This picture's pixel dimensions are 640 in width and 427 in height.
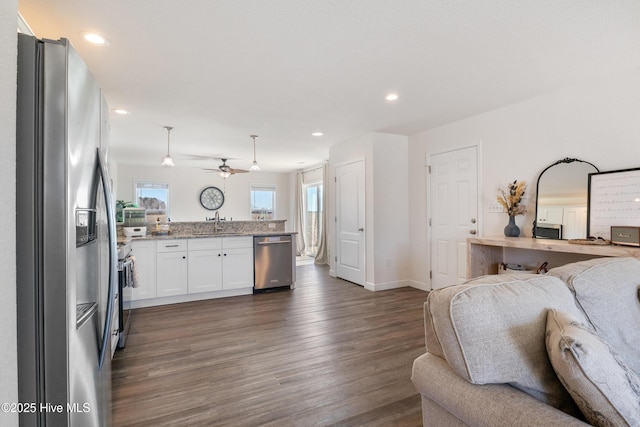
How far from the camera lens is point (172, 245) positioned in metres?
4.01

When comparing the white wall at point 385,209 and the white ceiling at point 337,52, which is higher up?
the white ceiling at point 337,52

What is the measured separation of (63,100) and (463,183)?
13.6 ft

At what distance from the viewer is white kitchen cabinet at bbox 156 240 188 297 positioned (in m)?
3.95

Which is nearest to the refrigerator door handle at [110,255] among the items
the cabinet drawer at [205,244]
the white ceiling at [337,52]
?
the white ceiling at [337,52]

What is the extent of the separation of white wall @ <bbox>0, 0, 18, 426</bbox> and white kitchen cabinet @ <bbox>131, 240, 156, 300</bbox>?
3287 mm

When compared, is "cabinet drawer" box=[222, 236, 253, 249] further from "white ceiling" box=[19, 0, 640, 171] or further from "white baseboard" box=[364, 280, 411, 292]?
"white baseboard" box=[364, 280, 411, 292]

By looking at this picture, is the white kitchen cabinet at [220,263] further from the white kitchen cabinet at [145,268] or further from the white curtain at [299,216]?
the white curtain at [299,216]

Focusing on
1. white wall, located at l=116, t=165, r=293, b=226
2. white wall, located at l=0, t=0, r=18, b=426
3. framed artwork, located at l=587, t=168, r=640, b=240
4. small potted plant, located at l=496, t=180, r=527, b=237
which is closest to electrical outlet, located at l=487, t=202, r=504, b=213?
small potted plant, located at l=496, t=180, r=527, b=237

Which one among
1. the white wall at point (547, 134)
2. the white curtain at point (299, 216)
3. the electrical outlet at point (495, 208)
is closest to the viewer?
the white wall at point (547, 134)

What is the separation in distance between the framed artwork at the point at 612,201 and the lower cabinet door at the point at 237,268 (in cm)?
394

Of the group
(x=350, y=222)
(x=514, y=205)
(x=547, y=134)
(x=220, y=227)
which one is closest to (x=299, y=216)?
(x=350, y=222)

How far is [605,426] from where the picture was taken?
0.80m

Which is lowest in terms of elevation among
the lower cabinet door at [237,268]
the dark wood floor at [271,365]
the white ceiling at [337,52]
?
the dark wood floor at [271,365]

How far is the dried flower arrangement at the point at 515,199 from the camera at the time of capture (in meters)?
3.37
